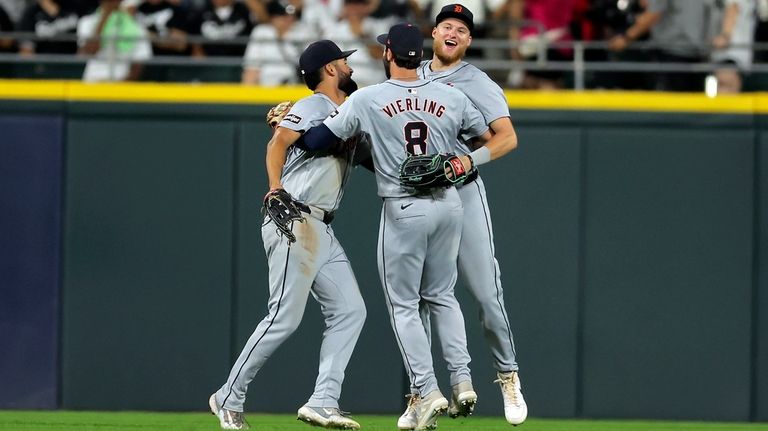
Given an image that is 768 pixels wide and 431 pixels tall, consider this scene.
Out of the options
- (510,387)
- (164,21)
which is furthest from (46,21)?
(510,387)

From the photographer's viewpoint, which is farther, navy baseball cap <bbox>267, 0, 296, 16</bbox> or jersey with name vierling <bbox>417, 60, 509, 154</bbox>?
navy baseball cap <bbox>267, 0, 296, 16</bbox>

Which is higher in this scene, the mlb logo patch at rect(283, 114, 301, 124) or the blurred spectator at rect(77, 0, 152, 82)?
the blurred spectator at rect(77, 0, 152, 82)

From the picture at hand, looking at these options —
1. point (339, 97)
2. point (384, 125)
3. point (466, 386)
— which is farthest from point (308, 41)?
point (466, 386)

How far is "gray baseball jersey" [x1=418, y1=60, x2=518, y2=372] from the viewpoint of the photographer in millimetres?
6766

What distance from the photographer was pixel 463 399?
6.52 metres

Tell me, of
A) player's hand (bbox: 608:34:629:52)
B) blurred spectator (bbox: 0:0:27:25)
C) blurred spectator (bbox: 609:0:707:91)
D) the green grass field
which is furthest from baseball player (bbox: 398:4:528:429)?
blurred spectator (bbox: 0:0:27:25)

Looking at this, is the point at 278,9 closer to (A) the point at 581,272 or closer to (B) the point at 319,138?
(A) the point at 581,272

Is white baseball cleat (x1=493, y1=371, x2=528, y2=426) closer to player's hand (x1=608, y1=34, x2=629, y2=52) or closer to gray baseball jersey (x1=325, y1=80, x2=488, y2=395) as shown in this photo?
gray baseball jersey (x1=325, y1=80, x2=488, y2=395)

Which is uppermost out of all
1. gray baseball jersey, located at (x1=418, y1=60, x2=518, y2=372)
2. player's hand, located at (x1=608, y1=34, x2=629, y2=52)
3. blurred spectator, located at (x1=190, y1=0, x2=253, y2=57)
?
blurred spectator, located at (x1=190, y1=0, x2=253, y2=57)

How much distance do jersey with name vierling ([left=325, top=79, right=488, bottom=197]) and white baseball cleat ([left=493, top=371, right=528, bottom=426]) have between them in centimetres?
118

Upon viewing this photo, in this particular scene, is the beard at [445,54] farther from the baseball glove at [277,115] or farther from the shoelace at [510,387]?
the shoelace at [510,387]

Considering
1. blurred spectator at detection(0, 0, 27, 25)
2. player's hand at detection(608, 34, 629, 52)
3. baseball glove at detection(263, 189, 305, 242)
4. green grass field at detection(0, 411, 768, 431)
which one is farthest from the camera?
blurred spectator at detection(0, 0, 27, 25)

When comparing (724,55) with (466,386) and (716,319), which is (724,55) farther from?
(466,386)

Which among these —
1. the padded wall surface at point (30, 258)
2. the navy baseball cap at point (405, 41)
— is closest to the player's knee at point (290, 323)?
the navy baseball cap at point (405, 41)
